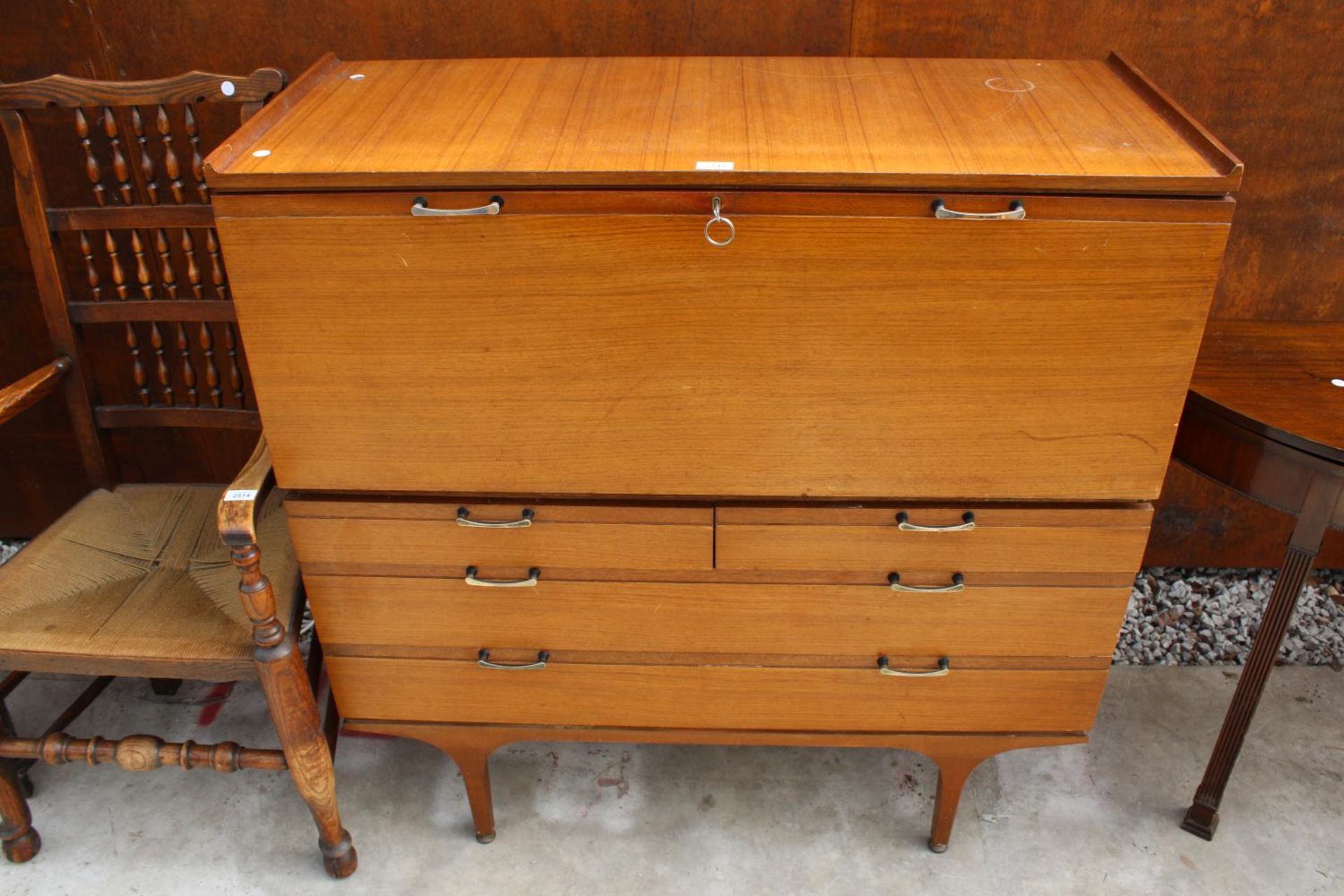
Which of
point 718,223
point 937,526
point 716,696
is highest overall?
point 718,223

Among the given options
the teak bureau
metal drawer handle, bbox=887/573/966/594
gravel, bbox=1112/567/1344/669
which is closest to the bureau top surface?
the teak bureau

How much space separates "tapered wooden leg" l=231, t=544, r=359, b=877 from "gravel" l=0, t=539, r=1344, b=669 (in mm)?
1256

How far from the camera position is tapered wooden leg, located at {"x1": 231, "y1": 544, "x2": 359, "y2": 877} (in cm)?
152

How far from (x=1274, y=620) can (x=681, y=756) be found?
1.16 meters

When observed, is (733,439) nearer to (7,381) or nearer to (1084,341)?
(1084,341)

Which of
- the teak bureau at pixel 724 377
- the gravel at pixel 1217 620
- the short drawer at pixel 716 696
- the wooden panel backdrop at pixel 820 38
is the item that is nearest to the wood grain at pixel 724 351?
the teak bureau at pixel 724 377

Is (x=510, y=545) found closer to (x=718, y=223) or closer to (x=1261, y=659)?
(x=718, y=223)

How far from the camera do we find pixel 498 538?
60.4 inches

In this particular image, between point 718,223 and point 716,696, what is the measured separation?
844mm

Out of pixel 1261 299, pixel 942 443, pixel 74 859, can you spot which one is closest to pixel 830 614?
pixel 942 443

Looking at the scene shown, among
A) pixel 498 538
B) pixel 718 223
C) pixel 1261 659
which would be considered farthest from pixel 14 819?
pixel 1261 659

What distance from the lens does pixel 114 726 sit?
217 cm

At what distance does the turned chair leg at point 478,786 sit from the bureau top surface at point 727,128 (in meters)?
1.05

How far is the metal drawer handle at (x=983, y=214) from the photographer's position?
4.02 ft
